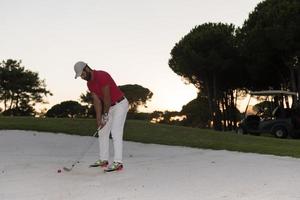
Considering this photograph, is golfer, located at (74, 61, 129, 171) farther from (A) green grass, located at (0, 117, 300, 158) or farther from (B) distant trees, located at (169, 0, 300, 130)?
(B) distant trees, located at (169, 0, 300, 130)

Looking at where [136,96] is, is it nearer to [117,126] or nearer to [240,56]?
[240,56]

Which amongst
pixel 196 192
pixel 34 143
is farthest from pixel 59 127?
pixel 196 192

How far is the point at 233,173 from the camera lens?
8281 mm

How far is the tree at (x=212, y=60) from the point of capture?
141 feet

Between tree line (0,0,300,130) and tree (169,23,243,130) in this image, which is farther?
tree (169,23,243,130)

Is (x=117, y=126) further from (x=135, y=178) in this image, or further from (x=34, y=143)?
(x=34, y=143)

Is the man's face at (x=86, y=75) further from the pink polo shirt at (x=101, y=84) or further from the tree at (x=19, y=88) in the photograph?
the tree at (x=19, y=88)

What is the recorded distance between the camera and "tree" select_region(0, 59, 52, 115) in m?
56.3

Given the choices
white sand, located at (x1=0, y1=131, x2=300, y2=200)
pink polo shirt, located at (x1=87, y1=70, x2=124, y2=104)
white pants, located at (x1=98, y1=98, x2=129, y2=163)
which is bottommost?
white sand, located at (x1=0, y1=131, x2=300, y2=200)

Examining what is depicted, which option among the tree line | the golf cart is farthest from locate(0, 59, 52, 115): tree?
the golf cart

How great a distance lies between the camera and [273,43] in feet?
115

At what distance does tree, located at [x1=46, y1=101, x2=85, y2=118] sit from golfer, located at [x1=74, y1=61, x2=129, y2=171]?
52.2 m

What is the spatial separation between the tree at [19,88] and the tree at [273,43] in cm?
2508

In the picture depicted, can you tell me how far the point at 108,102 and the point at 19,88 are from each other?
49.8m
